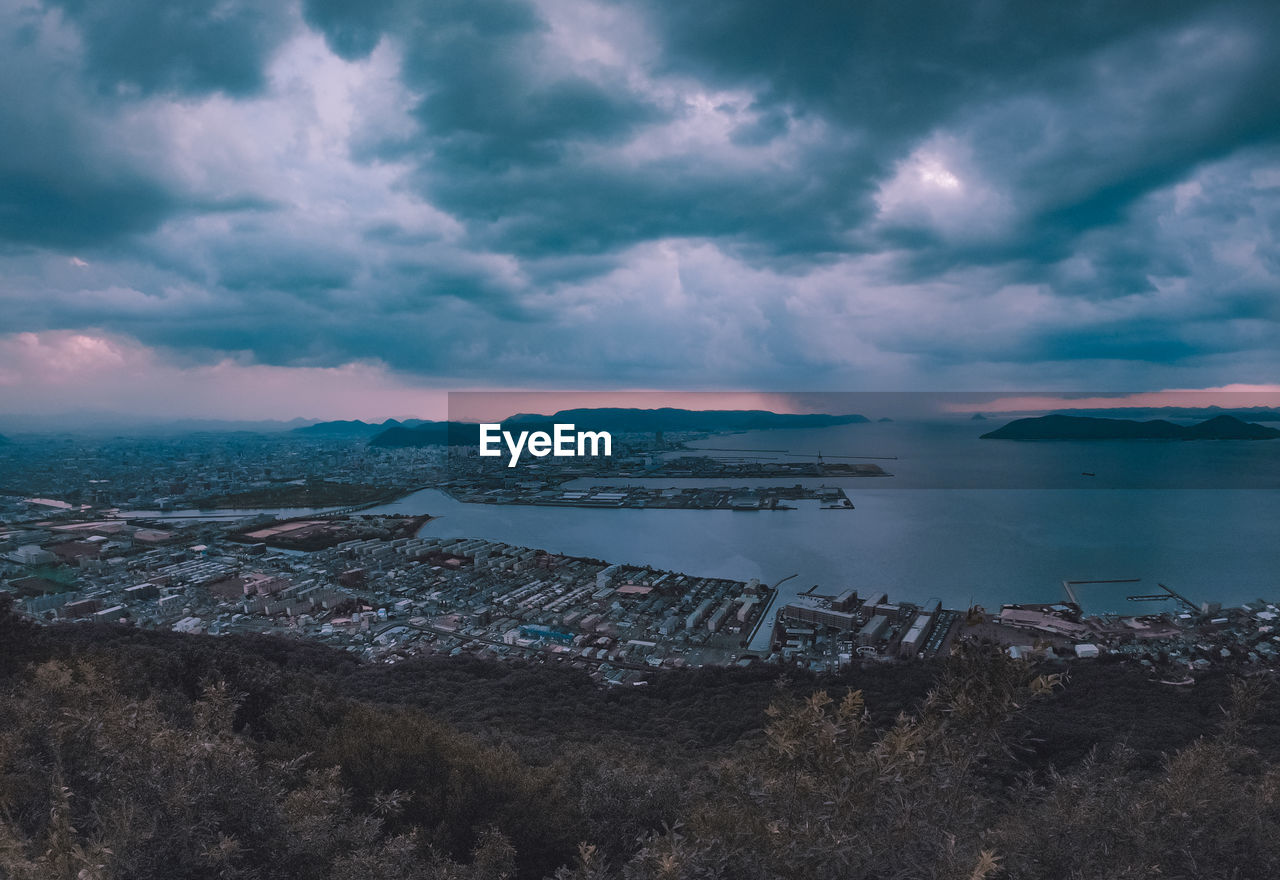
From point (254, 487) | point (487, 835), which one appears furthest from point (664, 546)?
point (254, 487)

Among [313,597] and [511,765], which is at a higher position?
[511,765]

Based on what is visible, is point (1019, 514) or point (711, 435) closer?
point (1019, 514)

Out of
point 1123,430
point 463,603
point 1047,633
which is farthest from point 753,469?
point 1123,430

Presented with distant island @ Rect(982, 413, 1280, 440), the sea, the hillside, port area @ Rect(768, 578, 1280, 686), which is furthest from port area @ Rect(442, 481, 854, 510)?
distant island @ Rect(982, 413, 1280, 440)

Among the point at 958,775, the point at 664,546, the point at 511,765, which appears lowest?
the point at 664,546

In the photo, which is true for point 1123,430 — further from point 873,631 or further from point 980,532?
point 873,631

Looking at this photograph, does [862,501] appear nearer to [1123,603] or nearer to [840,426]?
[1123,603]
